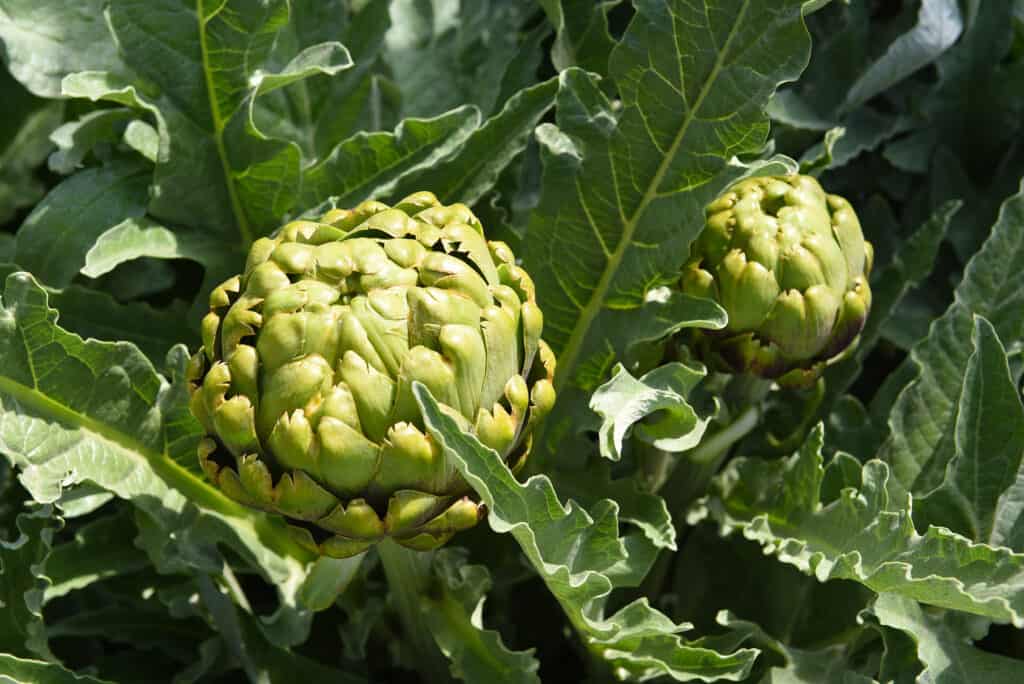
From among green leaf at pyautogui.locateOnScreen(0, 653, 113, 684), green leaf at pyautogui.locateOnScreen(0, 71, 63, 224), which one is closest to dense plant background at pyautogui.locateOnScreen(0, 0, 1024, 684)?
green leaf at pyautogui.locateOnScreen(0, 653, 113, 684)

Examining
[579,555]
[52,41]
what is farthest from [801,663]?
[52,41]

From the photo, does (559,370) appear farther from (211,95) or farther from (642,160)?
(211,95)

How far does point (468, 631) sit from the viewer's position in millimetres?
1112

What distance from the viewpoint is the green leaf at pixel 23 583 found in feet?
3.52

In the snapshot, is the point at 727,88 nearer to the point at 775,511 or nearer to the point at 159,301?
the point at 775,511

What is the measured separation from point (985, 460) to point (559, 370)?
0.36 meters

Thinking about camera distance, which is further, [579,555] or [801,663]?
[801,663]

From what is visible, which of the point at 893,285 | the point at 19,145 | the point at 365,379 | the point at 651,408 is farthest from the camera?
the point at 19,145

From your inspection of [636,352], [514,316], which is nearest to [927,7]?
[636,352]

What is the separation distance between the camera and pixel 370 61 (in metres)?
1.37

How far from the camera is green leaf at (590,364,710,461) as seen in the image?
0.95m

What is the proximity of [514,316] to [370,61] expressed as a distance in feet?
1.77

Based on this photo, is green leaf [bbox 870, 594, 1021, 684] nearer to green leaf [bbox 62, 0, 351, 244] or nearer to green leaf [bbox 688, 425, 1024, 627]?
green leaf [bbox 688, 425, 1024, 627]

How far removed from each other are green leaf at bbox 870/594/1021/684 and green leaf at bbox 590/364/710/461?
0.64 ft
